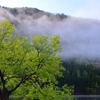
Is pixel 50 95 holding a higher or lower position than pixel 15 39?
lower

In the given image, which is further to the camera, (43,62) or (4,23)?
(4,23)

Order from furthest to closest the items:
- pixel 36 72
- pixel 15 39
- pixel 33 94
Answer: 1. pixel 33 94
2. pixel 15 39
3. pixel 36 72

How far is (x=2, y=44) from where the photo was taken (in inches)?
794

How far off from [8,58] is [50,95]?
7.53 metres

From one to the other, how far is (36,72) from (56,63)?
12.1 feet

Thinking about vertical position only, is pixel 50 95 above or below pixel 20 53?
below

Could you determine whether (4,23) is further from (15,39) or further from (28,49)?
(28,49)

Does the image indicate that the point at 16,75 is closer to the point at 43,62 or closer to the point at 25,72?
the point at 25,72

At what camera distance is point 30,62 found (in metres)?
19.6

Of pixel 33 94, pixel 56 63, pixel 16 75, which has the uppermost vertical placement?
pixel 56 63

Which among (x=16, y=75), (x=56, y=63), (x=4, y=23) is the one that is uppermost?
(x=4, y=23)

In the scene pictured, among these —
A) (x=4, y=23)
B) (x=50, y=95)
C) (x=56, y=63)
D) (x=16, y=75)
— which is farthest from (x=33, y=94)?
(x=4, y=23)

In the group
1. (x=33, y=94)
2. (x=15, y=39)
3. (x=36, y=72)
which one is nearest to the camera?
(x=36, y=72)

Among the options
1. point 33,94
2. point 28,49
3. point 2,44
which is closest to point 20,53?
point 28,49
